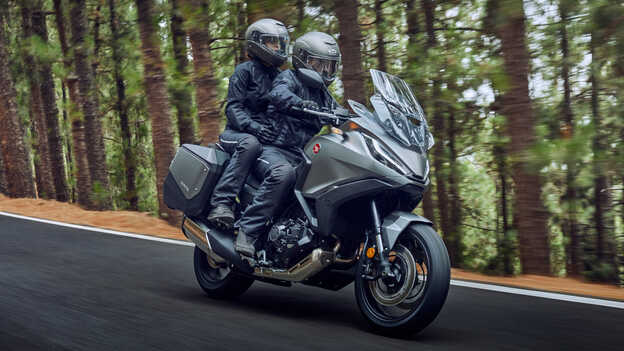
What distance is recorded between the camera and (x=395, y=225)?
4.24 m

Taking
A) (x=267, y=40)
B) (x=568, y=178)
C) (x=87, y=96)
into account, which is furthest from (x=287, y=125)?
(x=87, y=96)

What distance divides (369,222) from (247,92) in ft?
5.33

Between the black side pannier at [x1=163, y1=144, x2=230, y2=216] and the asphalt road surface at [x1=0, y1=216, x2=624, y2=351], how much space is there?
0.77 meters

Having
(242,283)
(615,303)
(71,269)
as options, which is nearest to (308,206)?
(242,283)

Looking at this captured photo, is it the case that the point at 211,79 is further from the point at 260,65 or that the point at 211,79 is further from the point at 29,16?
the point at 29,16

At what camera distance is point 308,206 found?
4.88 m

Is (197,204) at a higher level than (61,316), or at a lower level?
higher

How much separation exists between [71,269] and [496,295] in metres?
4.04

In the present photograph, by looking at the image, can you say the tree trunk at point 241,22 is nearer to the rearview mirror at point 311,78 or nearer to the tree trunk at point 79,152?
the tree trunk at point 79,152

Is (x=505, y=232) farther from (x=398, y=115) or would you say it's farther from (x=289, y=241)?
(x=398, y=115)

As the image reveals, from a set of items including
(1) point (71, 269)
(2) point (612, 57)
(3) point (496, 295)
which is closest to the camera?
(3) point (496, 295)

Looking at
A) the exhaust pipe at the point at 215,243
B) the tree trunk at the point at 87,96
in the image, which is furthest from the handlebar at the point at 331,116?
the tree trunk at the point at 87,96

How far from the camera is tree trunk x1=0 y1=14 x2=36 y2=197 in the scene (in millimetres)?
19594

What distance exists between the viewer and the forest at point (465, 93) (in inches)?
330
